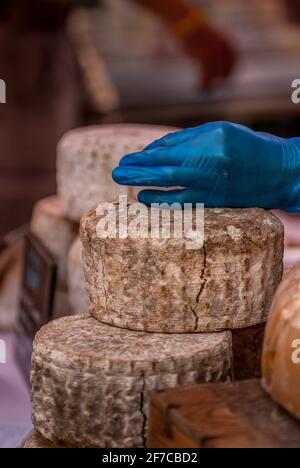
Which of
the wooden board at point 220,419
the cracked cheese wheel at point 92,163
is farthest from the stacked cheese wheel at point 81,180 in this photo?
the wooden board at point 220,419

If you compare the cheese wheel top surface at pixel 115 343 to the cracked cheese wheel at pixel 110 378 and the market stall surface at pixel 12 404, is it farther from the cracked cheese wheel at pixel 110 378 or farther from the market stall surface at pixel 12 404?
the market stall surface at pixel 12 404

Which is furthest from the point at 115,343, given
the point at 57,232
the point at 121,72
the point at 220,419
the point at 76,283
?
the point at 121,72

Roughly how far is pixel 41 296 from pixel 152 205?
0.57 metres

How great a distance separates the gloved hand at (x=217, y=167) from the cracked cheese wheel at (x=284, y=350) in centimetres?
26

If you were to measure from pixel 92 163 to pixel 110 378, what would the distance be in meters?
0.75

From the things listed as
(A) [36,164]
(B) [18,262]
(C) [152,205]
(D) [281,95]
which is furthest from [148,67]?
(C) [152,205]

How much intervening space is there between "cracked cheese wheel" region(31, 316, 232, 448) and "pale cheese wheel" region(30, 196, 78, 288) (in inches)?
31.0

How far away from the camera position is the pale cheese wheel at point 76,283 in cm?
183

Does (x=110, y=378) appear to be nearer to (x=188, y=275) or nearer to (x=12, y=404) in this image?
(x=188, y=275)

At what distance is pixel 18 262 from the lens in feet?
7.60

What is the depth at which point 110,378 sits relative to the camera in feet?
3.92

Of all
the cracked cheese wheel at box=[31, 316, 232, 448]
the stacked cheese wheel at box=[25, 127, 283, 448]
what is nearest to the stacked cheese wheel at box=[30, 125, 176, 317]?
the stacked cheese wheel at box=[25, 127, 283, 448]
